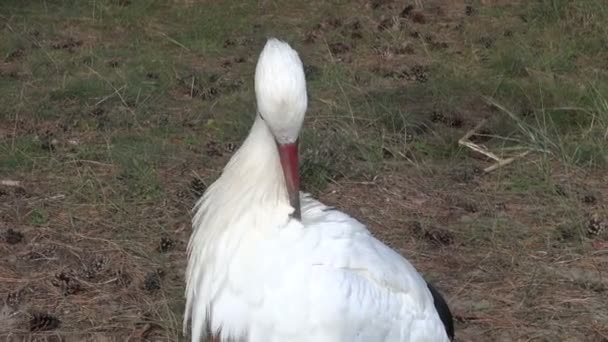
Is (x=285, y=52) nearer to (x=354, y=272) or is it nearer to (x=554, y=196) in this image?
(x=354, y=272)

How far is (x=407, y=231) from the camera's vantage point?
466 centimetres

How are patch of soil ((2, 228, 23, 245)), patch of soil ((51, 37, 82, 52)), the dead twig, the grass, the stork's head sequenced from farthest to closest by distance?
patch of soil ((51, 37, 82, 52))
the dead twig
patch of soil ((2, 228, 23, 245))
the grass
the stork's head

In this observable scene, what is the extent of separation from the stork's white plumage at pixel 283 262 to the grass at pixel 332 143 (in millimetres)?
787

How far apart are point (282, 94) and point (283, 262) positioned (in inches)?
22.2

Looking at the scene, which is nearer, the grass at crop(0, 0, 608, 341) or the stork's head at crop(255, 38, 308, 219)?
the stork's head at crop(255, 38, 308, 219)

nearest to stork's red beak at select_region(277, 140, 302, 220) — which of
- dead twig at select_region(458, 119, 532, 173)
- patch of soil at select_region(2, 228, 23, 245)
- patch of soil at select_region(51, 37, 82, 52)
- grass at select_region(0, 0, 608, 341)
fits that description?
grass at select_region(0, 0, 608, 341)

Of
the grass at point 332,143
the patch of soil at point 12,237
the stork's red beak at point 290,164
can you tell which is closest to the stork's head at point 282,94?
the stork's red beak at point 290,164

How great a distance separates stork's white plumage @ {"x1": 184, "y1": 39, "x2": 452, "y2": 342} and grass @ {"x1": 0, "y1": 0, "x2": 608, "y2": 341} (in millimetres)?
787

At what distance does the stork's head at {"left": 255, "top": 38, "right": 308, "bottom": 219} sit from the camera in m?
2.80

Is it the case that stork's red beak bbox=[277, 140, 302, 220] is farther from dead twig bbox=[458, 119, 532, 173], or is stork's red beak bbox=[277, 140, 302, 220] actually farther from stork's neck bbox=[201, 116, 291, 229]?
dead twig bbox=[458, 119, 532, 173]

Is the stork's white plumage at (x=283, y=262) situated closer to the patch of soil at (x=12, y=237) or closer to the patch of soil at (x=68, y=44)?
the patch of soil at (x=12, y=237)

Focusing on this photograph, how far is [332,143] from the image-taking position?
510 centimetres

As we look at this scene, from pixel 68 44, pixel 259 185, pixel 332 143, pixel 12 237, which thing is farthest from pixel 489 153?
pixel 68 44

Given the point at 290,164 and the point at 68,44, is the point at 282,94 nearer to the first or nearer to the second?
the point at 290,164
